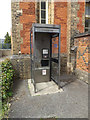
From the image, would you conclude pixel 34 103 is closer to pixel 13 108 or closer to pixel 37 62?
pixel 13 108

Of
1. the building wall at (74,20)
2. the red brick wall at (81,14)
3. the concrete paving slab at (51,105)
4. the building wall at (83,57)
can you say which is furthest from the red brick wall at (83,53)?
the concrete paving slab at (51,105)

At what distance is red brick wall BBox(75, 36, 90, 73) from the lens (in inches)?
190

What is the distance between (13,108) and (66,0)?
6452mm

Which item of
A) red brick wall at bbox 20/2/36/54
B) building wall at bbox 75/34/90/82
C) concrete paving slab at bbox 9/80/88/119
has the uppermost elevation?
red brick wall at bbox 20/2/36/54

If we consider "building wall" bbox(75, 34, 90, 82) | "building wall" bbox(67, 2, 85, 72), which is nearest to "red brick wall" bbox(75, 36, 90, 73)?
"building wall" bbox(75, 34, 90, 82)

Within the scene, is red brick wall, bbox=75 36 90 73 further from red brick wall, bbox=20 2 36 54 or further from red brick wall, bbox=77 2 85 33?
red brick wall, bbox=20 2 36 54

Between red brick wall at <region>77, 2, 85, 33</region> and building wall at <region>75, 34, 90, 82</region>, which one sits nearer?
building wall at <region>75, 34, 90, 82</region>

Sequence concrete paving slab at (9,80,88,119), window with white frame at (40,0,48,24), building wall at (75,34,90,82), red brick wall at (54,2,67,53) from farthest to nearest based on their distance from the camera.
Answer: window with white frame at (40,0,48,24)
red brick wall at (54,2,67,53)
building wall at (75,34,90,82)
concrete paving slab at (9,80,88,119)

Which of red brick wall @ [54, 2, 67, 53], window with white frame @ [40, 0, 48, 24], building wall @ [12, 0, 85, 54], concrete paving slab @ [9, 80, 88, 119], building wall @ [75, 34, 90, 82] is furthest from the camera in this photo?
window with white frame @ [40, 0, 48, 24]

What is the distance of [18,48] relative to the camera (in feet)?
Result: 18.0

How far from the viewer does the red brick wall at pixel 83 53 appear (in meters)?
4.83

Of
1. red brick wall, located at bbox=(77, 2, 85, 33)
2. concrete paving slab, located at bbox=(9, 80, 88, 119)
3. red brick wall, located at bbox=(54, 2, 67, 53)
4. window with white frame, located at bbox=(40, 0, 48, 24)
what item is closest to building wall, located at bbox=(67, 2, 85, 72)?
red brick wall, located at bbox=(77, 2, 85, 33)

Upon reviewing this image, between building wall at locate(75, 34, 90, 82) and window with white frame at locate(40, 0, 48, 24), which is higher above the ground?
window with white frame at locate(40, 0, 48, 24)

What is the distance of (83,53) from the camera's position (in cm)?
511
